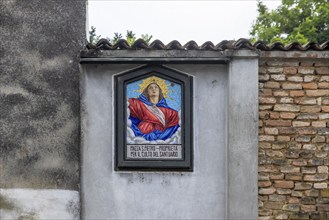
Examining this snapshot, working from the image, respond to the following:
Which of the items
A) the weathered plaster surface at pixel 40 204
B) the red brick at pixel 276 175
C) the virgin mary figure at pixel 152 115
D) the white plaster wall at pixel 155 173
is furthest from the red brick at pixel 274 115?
the weathered plaster surface at pixel 40 204

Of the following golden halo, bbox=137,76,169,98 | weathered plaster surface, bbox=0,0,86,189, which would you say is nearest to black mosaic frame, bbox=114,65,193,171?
golden halo, bbox=137,76,169,98

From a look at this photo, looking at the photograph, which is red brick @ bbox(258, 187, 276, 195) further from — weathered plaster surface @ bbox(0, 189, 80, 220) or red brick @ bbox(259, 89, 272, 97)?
weathered plaster surface @ bbox(0, 189, 80, 220)

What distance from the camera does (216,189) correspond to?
589cm

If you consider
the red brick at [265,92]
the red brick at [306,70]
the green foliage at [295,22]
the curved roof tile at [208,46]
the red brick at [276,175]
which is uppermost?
the green foliage at [295,22]

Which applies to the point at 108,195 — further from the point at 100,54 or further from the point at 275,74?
the point at 275,74

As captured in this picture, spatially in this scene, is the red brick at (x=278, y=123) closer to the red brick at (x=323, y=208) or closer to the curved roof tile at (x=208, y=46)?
the curved roof tile at (x=208, y=46)

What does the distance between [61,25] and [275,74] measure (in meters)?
3.06

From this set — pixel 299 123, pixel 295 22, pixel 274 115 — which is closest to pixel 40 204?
pixel 274 115

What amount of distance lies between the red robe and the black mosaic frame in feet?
0.37

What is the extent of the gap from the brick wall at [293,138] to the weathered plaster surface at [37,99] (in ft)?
8.61

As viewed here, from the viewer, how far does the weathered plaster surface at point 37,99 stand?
226 inches

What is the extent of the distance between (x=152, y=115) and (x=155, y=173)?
2.68 ft

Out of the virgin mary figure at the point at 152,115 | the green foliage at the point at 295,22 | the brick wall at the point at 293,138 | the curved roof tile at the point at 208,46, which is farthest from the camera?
the green foliage at the point at 295,22

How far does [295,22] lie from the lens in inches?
997
